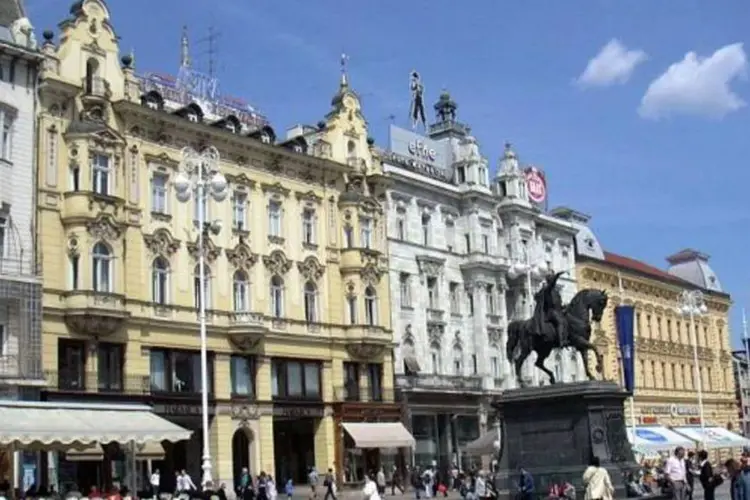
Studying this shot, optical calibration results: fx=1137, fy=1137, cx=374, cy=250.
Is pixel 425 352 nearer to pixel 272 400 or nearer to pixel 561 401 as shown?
pixel 272 400

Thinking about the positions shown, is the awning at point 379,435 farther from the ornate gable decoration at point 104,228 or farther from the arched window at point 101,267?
the ornate gable decoration at point 104,228

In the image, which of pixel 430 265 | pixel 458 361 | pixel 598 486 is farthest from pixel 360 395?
pixel 598 486

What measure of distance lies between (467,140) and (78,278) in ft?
104

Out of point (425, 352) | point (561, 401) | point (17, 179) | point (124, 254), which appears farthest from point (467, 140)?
point (561, 401)

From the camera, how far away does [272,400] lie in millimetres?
49750

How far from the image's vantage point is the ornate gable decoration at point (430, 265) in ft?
197

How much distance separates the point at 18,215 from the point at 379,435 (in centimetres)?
2100

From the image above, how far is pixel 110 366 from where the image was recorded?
43000 mm

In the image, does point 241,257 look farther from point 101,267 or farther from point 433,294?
point 433,294

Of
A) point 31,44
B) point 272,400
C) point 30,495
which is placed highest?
point 31,44

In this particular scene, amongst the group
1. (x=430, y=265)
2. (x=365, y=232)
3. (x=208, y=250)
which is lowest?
(x=208, y=250)

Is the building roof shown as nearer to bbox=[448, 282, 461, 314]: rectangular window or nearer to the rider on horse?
the rider on horse

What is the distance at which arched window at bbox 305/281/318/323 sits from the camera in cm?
5278

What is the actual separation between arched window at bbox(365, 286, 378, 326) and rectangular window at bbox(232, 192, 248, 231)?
27.0 feet
